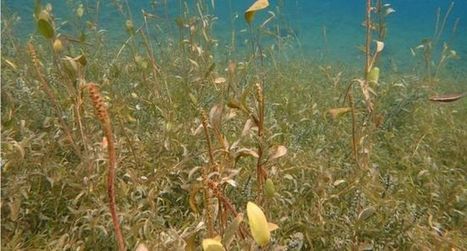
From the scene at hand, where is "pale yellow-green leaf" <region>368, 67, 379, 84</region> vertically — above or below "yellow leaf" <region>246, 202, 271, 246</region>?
below

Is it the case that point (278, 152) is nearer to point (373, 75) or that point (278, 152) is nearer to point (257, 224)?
point (257, 224)

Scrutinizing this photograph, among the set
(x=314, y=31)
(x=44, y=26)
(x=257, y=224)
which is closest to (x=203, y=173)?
(x=257, y=224)

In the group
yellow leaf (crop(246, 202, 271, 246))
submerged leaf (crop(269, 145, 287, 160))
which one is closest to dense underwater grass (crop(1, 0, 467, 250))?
submerged leaf (crop(269, 145, 287, 160))

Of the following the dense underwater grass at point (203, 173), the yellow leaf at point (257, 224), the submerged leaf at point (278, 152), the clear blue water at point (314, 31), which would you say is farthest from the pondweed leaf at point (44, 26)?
the clear blue water at point (314, 31)

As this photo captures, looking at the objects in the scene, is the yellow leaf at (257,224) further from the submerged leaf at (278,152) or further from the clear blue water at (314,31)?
the clear blue water at (314,31)

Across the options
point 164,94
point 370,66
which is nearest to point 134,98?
point 164,94

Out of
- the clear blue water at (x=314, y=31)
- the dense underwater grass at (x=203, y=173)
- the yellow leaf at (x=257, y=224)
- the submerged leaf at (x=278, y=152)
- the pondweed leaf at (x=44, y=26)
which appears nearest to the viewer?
the yellow leaf at (x=257, y=224)

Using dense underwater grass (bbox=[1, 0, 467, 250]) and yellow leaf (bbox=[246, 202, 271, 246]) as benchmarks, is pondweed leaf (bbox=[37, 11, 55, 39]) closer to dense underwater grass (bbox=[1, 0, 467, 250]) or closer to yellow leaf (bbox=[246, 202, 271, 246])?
dense underwater grass (bbox=[1, 0, 467, 250])

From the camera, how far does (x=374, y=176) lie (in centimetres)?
279

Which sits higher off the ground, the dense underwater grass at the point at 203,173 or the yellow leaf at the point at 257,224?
the yellow leaf at the point at 257,224

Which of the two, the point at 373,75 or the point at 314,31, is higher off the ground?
the point at 373,75

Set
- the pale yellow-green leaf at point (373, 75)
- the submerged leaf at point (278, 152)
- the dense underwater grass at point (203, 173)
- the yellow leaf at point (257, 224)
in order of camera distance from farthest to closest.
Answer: the pale yellow-green leaf at point (373, 75), the dense underwater grass at point (203, 173), the submerged leaf at point (278, 152), the yellow leaf at point (257, 224)

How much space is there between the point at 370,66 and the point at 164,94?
2045mm

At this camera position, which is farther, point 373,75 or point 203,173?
point 373,75
